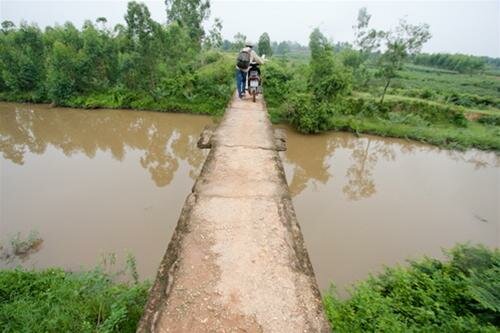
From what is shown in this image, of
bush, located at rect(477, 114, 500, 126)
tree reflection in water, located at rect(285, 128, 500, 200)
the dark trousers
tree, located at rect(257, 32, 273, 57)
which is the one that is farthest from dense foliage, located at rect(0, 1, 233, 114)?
tree, located at rect(257, 32, 273, 57)

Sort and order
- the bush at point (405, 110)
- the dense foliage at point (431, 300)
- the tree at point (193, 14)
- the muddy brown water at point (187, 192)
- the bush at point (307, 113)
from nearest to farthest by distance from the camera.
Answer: the dense foliage at point (431, 300)
the muddy brown water at point (187, 192)
the bush at point (307, 113)
the bush at point (405, 110)
the tree at point (193, 14)

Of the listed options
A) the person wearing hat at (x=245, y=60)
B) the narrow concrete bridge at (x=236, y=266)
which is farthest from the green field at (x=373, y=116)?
the narrow concrete bridge at (x=236, y=266)

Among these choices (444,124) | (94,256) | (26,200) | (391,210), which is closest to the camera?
(94,256)

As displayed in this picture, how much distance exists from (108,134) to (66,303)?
8.47 m

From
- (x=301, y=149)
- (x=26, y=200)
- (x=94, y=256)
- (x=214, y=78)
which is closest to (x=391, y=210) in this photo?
(x=301, y=149)

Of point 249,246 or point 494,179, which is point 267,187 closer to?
point 249,246

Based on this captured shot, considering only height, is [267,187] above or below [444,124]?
above

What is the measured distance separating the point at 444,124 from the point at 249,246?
14145 millimetres

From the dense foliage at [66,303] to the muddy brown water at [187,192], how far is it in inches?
30.1

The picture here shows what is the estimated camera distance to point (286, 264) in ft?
7.27

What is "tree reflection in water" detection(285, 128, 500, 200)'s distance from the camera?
7.92m

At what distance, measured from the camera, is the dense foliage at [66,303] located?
299 centimetres

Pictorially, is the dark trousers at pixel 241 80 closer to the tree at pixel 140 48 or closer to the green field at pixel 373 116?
the green field at pixel 373 116

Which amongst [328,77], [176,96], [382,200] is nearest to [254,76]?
[382,200]
